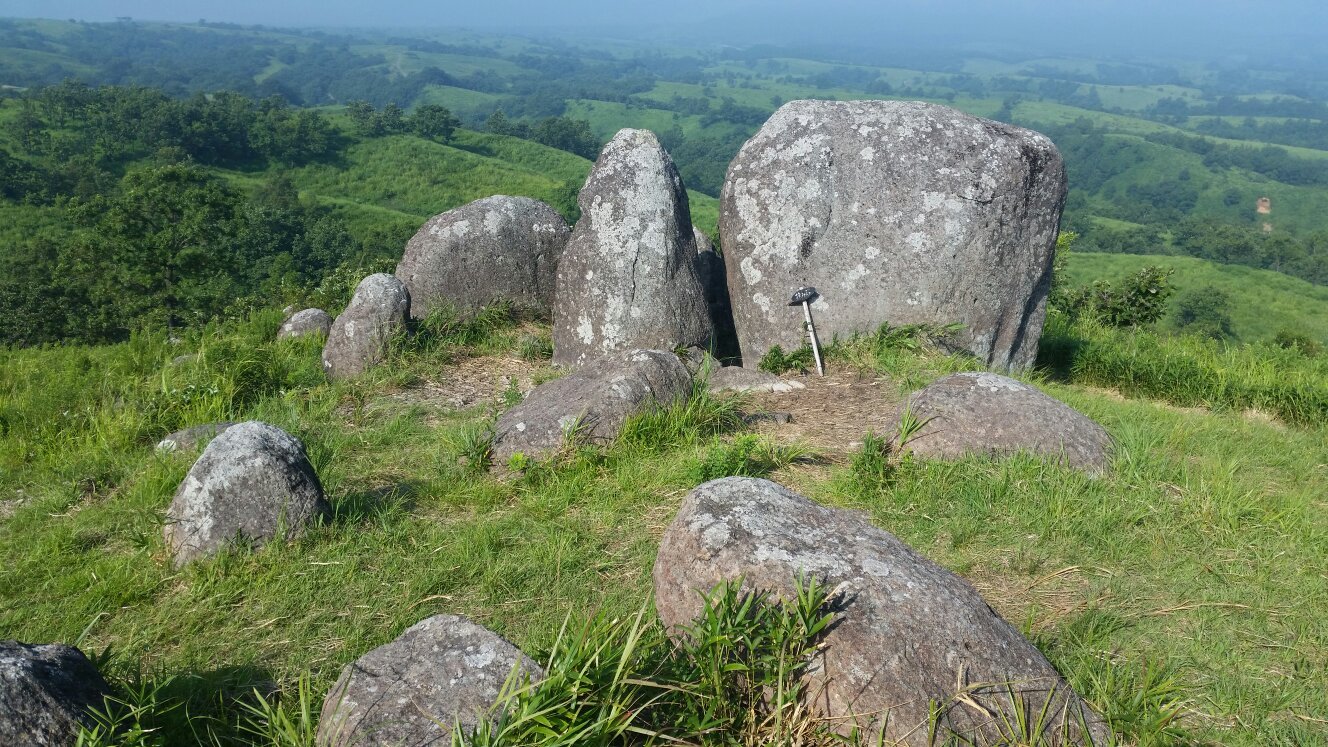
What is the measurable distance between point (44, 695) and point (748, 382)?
21.3 ft

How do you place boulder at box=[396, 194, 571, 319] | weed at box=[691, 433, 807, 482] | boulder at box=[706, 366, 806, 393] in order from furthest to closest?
boulder at box=[396, 194, 571, 319], boulder at box=[706, 366, 806, 393], weed at box=[691, 433, 807, 482]

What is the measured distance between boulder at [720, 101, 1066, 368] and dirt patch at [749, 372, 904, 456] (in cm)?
113

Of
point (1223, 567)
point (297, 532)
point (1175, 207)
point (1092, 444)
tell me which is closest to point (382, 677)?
point (297, 532)

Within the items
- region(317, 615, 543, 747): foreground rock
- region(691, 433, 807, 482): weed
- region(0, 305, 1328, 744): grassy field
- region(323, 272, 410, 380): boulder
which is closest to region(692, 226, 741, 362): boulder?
region(323, 272, 410, 380): boulder

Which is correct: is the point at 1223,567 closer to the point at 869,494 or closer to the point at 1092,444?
the point at 1092,444

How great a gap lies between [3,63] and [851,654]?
244 m

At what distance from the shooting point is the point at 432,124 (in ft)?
339

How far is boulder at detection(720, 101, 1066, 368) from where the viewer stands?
945 cm

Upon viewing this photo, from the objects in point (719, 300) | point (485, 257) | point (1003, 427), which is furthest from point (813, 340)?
point (485, 257)

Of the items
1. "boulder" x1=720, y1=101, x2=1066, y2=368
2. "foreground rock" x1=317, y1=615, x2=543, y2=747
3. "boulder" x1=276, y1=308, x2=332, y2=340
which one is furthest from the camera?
"boulder" x1=276, y1=308, x2=332, y2=340

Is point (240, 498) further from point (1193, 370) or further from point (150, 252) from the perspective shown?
point (150, 252)

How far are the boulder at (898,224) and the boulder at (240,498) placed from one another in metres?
5.74

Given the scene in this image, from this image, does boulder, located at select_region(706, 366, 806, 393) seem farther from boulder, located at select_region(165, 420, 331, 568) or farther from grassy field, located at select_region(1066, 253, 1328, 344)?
grassy field, located at select_region(1066, 253, 1328, 344)

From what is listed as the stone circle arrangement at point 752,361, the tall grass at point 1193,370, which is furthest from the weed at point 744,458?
the tall grass at point 1193,370
